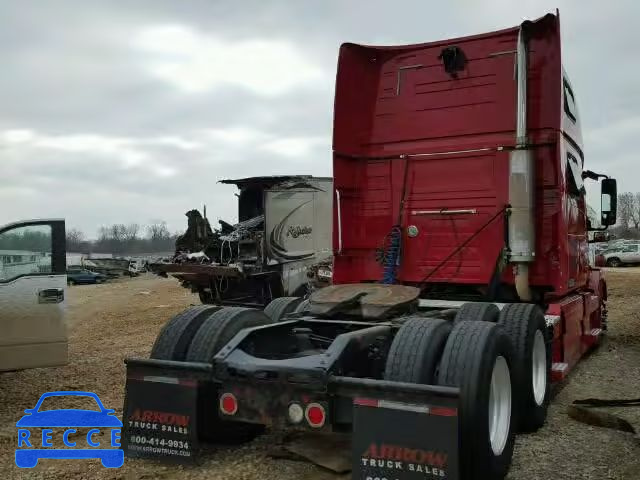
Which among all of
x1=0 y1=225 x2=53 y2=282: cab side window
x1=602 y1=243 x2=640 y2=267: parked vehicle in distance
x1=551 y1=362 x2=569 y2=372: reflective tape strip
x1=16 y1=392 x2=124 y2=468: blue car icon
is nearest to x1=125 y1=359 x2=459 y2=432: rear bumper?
x1=16 y1=392 x2=124 y2=468: blue car icon

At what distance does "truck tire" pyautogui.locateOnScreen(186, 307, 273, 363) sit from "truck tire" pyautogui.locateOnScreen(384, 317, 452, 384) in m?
1.27

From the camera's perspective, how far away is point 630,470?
422cm

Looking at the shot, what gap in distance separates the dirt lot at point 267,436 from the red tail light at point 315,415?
24.3 inches

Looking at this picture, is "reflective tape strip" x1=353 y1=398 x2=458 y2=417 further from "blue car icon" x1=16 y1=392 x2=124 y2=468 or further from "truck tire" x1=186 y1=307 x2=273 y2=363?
"blue car icon" x1=16 y1=392 x2=124 y2=468

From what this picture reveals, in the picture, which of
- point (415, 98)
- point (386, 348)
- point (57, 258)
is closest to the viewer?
point (386, 348)

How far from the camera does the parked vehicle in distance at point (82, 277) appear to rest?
121 feet

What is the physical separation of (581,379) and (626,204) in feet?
314

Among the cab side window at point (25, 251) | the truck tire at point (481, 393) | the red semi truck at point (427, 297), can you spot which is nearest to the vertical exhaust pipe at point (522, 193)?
the red semi truck at point (427, 297)

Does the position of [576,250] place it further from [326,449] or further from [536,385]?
[326,449]

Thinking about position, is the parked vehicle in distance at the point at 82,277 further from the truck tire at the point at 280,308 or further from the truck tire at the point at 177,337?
the truck tire at the point at 177,337

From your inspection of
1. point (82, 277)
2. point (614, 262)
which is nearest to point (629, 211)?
point (614, 262)

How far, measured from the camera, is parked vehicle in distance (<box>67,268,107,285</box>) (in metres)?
37.0

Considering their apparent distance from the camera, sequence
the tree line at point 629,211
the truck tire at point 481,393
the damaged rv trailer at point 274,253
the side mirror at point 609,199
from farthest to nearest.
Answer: the tree line at point 629,211 < the damaged rv trailer at point 274,253 < the side mirror at point 609,199 < the truck tire at point 481,393

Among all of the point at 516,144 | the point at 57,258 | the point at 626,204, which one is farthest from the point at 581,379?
the point at 626,204
